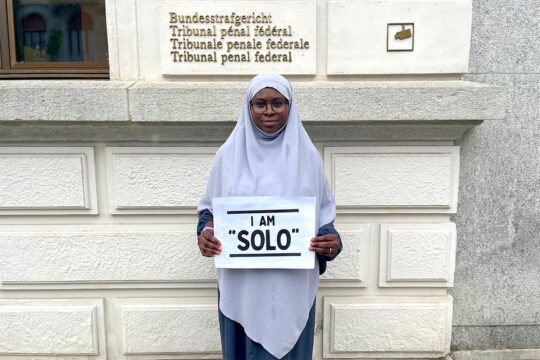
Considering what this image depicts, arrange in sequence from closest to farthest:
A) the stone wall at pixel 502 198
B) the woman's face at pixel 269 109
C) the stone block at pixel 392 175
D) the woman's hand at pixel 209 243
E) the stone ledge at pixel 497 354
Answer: the woman's face at pixel 269 109, the woman's hand at pixel 209 243, the stone block at pixel 392 175, the stone wall at pixel 502 198, the stone ledge at pixel 497 354

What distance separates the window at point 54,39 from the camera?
3.30m

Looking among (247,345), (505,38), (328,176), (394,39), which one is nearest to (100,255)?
(247,345)

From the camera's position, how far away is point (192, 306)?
130 inches

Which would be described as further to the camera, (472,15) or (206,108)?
(472,15)

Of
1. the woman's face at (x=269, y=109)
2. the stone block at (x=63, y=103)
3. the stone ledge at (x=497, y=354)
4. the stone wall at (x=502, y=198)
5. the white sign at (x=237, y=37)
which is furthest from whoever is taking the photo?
the stone ledge at (x=497, y=354)

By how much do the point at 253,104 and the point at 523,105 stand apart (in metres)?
2.10

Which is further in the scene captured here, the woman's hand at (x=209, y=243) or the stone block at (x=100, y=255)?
the stone block at (x=100, y=255)

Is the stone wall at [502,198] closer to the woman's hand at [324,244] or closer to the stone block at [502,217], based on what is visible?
the stone block at [502,217]

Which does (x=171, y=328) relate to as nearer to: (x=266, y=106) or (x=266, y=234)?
(x=266, y=234)

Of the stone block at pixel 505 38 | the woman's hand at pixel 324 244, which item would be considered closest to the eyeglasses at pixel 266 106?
the woman's hand at pixel 324 244

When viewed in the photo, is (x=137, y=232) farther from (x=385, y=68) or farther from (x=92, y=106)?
(x=385, y=68)

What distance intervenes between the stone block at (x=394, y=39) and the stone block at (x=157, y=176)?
106cm

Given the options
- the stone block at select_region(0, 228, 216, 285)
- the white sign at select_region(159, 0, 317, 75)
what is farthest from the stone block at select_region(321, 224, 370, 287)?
the white sign at select_region(159, 0, 317, 75)

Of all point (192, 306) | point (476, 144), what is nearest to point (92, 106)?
point (192, 306)
